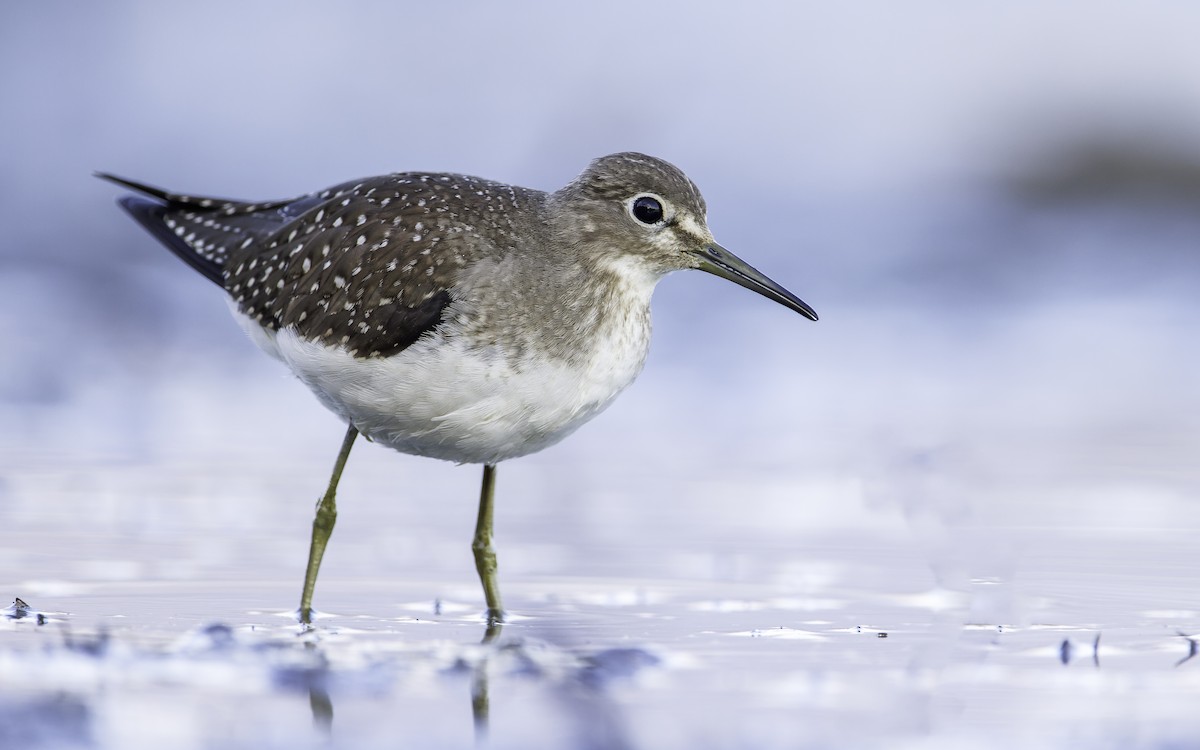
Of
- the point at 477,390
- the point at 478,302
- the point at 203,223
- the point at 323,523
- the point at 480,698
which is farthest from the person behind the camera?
the point at 203,223

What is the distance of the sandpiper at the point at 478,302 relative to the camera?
21.2ft

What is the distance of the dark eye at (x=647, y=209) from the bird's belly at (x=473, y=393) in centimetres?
58

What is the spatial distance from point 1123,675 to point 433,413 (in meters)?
2.82

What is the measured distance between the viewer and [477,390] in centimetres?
639

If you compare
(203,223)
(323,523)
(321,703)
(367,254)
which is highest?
(203,223)

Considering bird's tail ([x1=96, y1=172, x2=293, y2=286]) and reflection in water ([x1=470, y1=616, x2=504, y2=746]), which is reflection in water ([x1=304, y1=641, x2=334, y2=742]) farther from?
bird's tail ([x1=96, y1=172, x2=293, y2=286])

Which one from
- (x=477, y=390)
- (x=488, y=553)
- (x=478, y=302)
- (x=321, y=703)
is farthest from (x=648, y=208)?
(x=321, y=703)

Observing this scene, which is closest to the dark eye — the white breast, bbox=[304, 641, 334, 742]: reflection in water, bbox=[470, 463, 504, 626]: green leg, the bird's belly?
the white breast

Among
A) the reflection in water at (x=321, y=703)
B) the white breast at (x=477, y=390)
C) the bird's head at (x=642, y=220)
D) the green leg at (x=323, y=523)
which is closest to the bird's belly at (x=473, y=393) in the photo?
the white breast at (x=477, y=390)

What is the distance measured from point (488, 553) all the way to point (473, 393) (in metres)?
0.96

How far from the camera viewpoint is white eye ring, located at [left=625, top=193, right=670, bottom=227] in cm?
705

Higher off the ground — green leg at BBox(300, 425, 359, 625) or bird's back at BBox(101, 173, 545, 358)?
bird's back at BBox(101, 173, 545, 358)

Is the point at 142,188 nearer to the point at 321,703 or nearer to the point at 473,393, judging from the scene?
the point at 473,393

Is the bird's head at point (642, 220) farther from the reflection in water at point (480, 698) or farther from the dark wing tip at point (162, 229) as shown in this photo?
the dark wing tip at point (162, 229)
